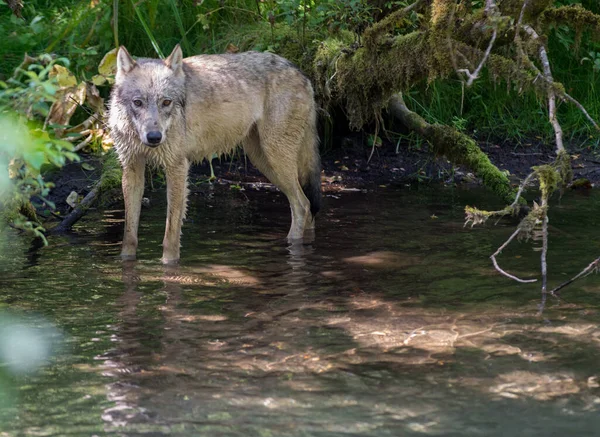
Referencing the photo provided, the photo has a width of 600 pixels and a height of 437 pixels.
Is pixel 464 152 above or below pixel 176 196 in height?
above

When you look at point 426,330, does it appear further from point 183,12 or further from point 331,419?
point 183,12

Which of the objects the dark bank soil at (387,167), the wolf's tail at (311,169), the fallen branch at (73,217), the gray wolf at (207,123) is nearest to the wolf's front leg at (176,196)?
the gray wolf at (207,123)

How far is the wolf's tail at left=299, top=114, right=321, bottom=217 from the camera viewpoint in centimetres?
750

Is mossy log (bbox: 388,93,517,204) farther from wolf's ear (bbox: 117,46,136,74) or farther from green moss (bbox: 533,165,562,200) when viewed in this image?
wolf's ear (bbox: 117,46,136,74)

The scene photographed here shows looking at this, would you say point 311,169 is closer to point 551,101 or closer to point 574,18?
point 574,18

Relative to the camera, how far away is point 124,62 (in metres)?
6.11

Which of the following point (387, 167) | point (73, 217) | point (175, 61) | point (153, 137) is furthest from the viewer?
point (387, 167)

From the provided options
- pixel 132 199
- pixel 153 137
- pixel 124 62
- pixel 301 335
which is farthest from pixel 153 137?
pixel 301 335

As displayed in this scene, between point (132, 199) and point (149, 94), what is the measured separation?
900 millimetres

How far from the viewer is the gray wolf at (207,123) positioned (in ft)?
20.0

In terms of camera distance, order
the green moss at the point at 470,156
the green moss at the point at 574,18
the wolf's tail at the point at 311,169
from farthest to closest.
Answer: the wolf's tail at the point at 311,169 → the green moss at the point at 470,156 → the green moss at the point at 574,18

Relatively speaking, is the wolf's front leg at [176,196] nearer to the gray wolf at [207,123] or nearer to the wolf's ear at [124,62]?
the gray wolf at [207,123]

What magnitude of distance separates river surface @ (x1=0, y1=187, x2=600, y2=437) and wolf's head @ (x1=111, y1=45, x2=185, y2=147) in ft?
3.17

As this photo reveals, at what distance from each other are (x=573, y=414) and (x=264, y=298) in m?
2.23
